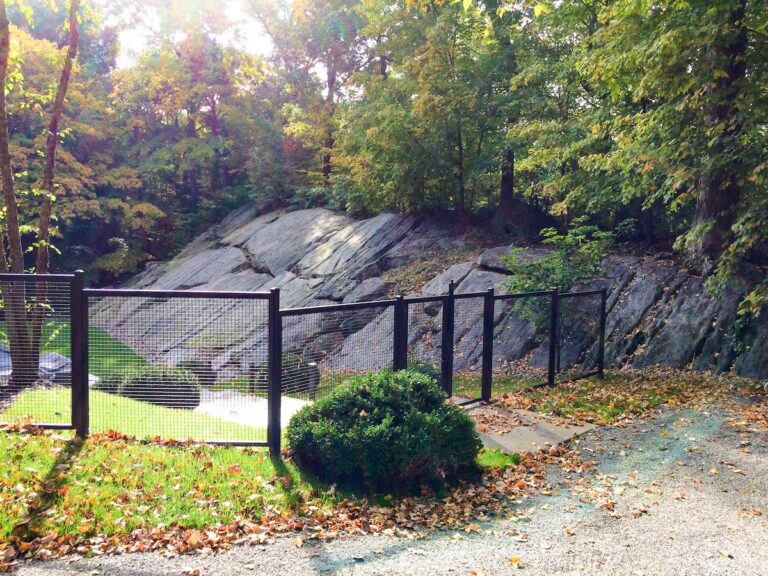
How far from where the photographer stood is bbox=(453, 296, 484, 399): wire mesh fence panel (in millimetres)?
11620

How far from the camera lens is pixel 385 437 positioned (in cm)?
546

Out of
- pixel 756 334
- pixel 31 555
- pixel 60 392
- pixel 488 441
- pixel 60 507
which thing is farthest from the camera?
pixel 756 334

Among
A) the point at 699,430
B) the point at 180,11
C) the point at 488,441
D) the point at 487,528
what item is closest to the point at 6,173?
the point at 488,441

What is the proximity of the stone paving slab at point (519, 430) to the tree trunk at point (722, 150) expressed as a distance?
6159 millimetres

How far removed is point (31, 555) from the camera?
4113mm

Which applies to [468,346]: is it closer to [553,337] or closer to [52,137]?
[553,337]

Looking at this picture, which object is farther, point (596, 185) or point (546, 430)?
point (596, 185)

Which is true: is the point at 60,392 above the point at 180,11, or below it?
below

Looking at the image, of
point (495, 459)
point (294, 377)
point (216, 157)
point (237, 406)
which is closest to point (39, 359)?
point (237, 406)

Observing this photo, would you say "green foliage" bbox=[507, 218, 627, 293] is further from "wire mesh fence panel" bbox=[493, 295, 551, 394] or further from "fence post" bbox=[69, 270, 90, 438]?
"fence post" bbox=[69, 270, 90, 438]

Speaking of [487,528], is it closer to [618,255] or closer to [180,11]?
[618,255]

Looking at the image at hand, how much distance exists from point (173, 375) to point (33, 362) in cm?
147

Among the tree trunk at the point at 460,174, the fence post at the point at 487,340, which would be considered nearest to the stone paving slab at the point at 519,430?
the fence post at the point at 487,340

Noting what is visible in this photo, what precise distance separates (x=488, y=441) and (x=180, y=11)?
32.1 m
